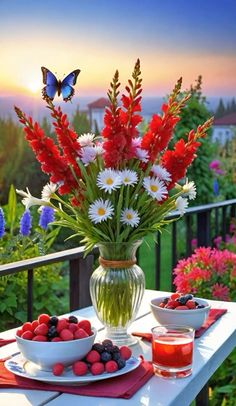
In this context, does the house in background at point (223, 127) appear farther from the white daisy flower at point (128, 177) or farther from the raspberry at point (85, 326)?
the raspberry at point (85, 326)

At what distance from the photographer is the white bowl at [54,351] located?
1.20 meters

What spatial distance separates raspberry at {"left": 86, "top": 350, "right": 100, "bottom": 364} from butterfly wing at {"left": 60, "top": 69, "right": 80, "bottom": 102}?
58cm

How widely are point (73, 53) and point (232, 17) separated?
197cm

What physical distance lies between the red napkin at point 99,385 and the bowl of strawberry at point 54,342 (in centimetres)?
4

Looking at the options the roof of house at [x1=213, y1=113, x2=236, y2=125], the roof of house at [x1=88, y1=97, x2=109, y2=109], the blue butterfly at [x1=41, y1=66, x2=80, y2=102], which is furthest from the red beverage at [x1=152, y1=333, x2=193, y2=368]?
the roof of house at [x1=213, y1=113, x2=236, y2=125]

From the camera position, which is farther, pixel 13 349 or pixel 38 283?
pixel 38 283

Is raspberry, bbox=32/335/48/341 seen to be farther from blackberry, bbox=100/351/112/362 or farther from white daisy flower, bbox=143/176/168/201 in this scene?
white daisy flower, bbox=143/176/168/201

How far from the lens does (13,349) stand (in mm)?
1417

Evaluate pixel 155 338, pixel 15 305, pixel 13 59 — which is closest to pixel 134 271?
pixel 155 338

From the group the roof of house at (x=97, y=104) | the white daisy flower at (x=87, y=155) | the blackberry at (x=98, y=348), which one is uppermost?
the roof of house at (x=97, y=104)

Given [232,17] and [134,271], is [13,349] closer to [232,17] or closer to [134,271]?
[134,271]

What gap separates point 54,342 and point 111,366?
11cm

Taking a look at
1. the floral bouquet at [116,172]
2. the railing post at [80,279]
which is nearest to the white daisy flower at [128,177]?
the floral bouquet at [116,172]

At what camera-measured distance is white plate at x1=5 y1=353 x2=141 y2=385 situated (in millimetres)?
1178
